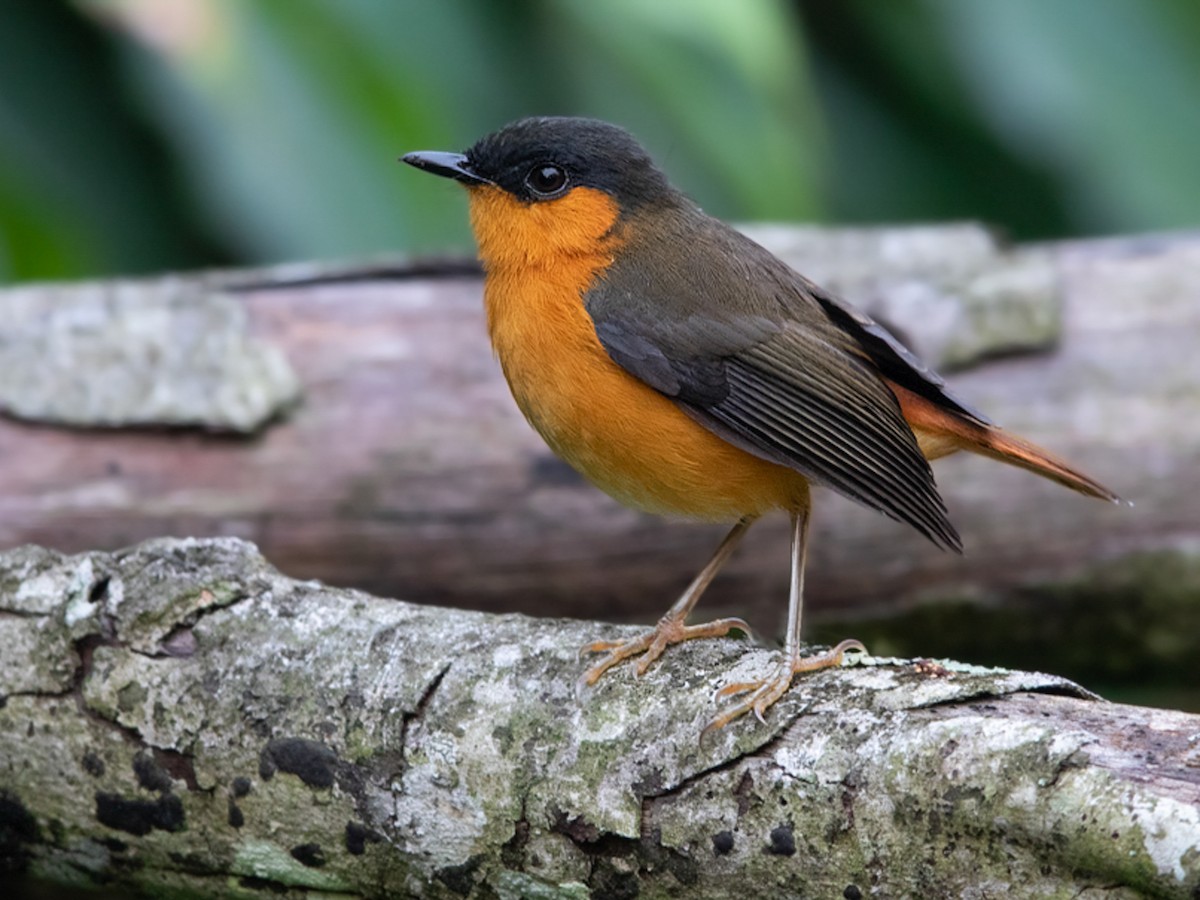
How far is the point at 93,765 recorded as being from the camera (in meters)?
2.79

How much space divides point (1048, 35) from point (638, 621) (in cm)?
286

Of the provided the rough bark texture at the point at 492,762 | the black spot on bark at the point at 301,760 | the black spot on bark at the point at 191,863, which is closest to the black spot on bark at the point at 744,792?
the rough bark texture at the point at 492,762

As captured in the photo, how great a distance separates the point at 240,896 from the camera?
109 inches

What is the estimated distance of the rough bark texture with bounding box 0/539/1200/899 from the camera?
2281 mm

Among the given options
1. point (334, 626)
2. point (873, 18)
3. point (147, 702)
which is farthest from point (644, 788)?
point (873, 18)

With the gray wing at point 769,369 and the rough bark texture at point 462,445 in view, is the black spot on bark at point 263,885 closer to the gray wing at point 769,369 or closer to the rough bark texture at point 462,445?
the gray wing at point 769,369

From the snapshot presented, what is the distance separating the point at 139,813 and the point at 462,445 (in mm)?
1776

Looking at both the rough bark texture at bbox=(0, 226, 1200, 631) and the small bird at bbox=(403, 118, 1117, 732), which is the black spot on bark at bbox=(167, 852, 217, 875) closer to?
the small bird at bbox=(403, 118, 1117, 732)

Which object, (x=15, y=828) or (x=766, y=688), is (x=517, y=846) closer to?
(x=766, y=688)

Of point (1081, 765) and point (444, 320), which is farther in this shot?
point (444, 320)

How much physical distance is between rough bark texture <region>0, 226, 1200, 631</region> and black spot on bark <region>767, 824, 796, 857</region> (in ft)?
6.37

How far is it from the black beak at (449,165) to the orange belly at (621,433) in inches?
16.8

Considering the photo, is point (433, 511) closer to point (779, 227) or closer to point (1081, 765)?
point (779, 227)

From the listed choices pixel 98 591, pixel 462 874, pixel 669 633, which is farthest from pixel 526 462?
pixel 462 874
